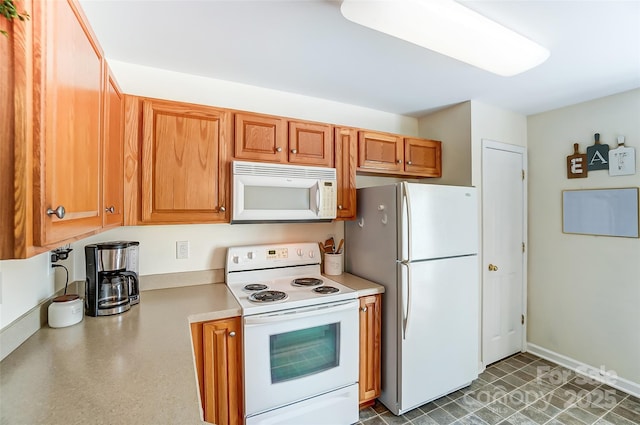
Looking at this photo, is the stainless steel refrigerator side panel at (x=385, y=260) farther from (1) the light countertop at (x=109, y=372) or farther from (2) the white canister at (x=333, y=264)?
(1) the light countertop at (x=109, y=372)

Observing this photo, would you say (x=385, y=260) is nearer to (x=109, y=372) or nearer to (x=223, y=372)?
(x=223, y=372)

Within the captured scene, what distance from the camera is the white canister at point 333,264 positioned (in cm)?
243

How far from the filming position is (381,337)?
7.06ft

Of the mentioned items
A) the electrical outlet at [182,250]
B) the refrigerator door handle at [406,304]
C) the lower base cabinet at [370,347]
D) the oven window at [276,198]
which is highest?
the oven window at [276,198]

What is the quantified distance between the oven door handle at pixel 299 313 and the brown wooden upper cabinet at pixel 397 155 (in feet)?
3.64

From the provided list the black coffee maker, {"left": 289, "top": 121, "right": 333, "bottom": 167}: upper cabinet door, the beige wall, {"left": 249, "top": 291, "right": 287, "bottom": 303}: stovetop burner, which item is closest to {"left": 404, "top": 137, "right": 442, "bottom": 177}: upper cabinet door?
{"left": 289, "top": 121, "right": 333, "bottom": 167}: upper cabinet door

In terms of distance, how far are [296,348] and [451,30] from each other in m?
1.96

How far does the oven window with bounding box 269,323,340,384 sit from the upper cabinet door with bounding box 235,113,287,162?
1186 mm

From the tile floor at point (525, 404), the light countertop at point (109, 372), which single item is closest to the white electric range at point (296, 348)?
the light countertop at point (109, 372)

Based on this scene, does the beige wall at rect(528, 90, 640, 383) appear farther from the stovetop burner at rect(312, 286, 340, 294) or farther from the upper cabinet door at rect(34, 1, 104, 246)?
the upper cabinet door at rect(34, 1, 104, 246)

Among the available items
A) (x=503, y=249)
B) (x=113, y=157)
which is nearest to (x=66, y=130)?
(x=113, y=157)

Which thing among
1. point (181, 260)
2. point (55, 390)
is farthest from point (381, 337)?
point (55, 390)

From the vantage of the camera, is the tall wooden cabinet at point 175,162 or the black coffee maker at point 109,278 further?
the tall wooden cabinet at point 175,162

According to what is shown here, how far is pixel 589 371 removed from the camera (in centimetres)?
254
